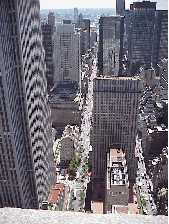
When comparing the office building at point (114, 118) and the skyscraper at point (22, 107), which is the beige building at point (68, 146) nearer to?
the office building at point (114, 118)

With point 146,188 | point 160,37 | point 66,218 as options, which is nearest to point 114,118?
point 146,188

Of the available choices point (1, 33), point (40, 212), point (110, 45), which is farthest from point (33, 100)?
point (110, 45)

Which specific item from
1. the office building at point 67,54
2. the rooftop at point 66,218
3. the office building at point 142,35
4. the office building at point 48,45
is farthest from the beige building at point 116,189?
the office building at point 142,35

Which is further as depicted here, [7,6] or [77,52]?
[77,52]

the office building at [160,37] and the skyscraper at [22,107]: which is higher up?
the office building at [160,37]

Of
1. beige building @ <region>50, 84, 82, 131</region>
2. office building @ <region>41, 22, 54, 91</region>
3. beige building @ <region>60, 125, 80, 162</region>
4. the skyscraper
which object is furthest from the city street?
office building @ <region>41, 22, 54, 91</region>

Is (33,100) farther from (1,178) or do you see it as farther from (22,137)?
(1,178)
